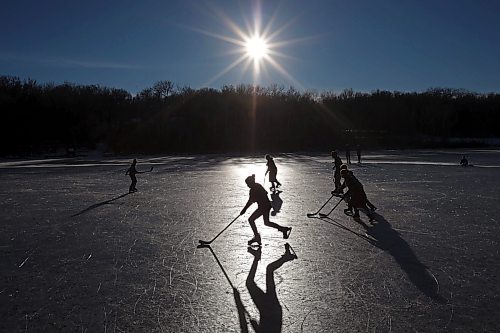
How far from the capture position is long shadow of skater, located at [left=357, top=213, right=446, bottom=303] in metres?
4.70

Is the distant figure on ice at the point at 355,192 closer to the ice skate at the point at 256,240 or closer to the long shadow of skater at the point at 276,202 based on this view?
the long shadow of skater at the point at 276,202

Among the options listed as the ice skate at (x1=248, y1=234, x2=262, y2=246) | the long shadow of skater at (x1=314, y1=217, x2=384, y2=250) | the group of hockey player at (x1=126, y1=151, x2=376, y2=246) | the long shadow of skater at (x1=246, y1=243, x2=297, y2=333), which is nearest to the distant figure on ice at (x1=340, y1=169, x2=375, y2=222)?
the group of hockey player at (x1=126, y1=151, x2=376, y2=246)

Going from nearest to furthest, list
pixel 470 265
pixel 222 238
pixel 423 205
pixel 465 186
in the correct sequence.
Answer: pixel 470 265
pixel 222 238
pixel 423 205
pixel 465 186

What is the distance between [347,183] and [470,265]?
10.9 feet

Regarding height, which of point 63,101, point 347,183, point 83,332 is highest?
point 63,101

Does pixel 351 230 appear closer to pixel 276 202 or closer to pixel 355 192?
pixel 355 192

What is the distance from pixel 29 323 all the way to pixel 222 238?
3.63m

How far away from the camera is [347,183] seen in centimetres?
852

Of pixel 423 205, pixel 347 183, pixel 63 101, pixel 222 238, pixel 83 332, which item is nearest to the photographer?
pixel 83 332

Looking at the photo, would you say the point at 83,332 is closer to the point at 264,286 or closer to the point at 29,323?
the point at 29,323

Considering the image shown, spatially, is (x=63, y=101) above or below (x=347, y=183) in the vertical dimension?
above

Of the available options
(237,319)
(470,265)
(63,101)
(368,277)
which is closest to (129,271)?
(237,319)

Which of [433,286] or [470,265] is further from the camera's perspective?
[470,265]

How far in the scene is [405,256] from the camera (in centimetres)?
595
